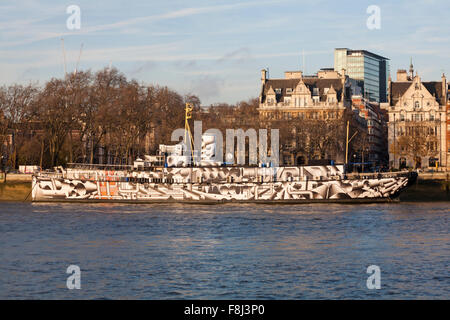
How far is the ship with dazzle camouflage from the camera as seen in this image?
80.8 meters

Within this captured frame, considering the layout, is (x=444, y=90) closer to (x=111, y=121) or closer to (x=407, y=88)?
→ (x=407, y=88)

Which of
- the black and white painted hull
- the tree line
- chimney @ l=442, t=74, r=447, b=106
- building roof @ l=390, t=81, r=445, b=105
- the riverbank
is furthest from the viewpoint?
building roof @ l=390, t=81, r=445, b=105

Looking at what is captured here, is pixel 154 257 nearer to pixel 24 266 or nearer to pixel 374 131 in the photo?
pixel 24 266

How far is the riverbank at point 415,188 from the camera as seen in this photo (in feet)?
303

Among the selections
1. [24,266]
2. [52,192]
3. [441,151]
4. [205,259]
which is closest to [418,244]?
[205,259]

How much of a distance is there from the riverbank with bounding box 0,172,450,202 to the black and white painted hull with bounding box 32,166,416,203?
9378 millimetres

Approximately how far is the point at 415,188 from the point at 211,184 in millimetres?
26662

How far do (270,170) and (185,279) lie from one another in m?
50.7

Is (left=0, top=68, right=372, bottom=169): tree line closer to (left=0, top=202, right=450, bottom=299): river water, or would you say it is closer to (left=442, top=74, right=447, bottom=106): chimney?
(left=442, top=74, right=447, bottom=106): chimney

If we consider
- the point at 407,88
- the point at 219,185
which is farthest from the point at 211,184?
the point at 407,88

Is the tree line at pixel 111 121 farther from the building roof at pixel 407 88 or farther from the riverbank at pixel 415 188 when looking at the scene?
the building roof at pixel 407 88

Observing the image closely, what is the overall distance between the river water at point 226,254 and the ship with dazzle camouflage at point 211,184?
43.0 feet

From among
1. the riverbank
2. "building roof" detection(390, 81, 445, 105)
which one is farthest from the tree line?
"building roof" detection(390, 81, 445, 105)

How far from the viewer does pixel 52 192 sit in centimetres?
8644
